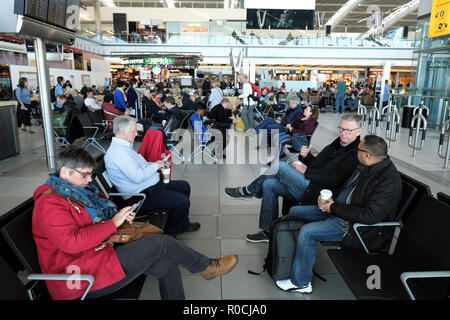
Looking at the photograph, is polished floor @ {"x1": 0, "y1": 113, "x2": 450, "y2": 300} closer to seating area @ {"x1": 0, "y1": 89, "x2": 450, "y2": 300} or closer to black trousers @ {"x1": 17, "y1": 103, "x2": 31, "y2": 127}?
seating area @ {"x1": 0, "y1": 89, "x2": 450, "y2": 300}

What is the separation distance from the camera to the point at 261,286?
8.67 feet

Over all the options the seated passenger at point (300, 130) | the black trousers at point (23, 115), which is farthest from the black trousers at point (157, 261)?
the black trousers at point (23, 115)

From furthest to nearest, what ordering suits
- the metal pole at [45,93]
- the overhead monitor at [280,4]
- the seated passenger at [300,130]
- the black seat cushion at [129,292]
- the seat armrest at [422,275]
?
the overhead monitor at [280,4]
the metal pole at [45,93]
the seated passenger at [300,130]
the black seat cushion at [129,292]
the seat armrest at [422,275]

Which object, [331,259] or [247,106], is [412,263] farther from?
[247,106]

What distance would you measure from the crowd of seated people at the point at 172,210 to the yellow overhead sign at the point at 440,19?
9.15 meters

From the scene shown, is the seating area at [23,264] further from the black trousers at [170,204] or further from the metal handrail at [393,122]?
the metal handrail at [393,122]

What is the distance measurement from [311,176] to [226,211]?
1.45 metres

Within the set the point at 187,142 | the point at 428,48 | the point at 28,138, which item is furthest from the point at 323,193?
the point at 428,48

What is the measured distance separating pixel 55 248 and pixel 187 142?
709cm

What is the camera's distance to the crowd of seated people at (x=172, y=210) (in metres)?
1.83

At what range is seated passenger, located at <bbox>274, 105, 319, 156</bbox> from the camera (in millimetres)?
5672

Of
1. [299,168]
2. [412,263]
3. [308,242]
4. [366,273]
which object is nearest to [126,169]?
[308,242]

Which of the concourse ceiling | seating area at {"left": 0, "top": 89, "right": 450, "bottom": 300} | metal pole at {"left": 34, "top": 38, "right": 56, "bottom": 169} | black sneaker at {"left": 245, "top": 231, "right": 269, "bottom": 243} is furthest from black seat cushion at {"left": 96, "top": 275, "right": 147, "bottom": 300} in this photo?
the concourse ceiling
